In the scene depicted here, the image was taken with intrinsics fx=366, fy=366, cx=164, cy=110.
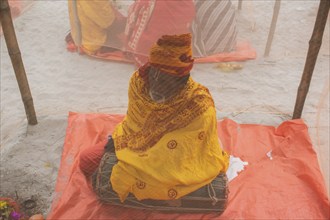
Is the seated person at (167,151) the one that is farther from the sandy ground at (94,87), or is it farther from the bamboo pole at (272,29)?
the bamboo pole at (272,29)

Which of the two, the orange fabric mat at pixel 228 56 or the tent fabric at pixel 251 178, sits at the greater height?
the tent fabric at pixel 251 178

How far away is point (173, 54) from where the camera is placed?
63.5 inches

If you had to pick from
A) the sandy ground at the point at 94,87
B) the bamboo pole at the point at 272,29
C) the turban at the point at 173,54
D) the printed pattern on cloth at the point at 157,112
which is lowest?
the sandy ground at the point at 94,87

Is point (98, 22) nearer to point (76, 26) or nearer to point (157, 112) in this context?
point (76, 26)

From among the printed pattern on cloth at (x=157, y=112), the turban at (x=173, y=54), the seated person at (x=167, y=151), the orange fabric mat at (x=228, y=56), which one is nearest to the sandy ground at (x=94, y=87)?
the orange fabric mat at (x=228, y=56)

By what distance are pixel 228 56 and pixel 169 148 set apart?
92.6 inches

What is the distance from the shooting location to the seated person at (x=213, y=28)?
3713mm

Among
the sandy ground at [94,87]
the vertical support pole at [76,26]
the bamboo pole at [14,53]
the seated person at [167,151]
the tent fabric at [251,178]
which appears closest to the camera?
the seated person at [167,151]

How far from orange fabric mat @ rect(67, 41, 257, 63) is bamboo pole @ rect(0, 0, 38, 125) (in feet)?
4.43

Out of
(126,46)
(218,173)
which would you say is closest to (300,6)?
(126,46)

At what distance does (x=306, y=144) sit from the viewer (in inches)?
99.3

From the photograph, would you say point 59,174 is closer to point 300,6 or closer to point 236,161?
point 236,161

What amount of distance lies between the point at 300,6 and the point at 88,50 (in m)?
2.50

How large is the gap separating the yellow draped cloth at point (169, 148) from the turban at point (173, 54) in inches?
6.8
